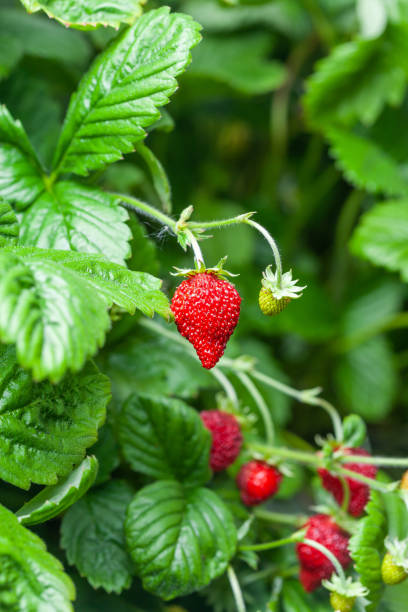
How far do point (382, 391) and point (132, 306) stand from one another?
3.52 ft

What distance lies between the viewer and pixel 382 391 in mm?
1473

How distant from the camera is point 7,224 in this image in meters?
0.63

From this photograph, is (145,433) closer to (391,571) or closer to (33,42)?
(391,571)

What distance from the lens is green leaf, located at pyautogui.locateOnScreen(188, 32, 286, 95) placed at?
140 centimetres

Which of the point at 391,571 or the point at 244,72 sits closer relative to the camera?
the point at 391,571

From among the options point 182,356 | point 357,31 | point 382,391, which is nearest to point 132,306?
point 182,356

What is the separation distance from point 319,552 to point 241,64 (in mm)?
1160

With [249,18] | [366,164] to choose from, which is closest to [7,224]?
[366,164]

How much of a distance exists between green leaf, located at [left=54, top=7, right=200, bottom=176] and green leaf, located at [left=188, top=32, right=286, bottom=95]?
2.08 feet

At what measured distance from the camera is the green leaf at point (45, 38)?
45.3 inches

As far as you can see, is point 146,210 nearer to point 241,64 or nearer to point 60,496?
point 60,496

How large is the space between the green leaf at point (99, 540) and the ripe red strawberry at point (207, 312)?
27 cm

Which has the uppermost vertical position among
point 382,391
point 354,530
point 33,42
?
point 33,42

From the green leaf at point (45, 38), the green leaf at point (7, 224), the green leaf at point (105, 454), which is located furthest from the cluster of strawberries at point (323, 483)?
the green leaf at point (45, 38)
